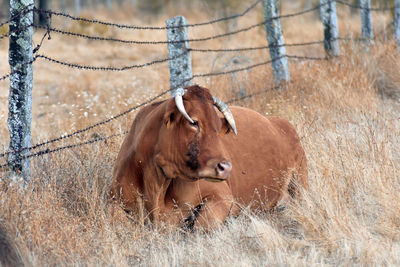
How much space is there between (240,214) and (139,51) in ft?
41.8

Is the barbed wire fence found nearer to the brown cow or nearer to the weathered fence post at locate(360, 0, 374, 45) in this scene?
the weathered fence post at locate(360, 0, 374, 45)

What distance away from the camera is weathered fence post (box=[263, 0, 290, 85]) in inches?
320

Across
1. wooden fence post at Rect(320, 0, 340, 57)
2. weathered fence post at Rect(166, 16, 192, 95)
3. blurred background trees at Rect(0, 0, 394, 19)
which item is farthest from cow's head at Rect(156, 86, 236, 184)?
blurred background trees at Rect(0, 0, 394, 19)

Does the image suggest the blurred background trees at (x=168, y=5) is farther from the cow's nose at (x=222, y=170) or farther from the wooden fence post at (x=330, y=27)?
the cow's nose at (x=222, y=170)

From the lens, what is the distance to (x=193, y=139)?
3.96 m

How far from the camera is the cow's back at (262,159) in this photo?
5.05m

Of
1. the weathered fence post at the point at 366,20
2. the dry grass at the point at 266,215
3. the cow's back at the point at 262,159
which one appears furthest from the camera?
the weathered fence post at the point at 366,20

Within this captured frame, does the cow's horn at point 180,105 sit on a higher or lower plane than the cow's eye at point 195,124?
higher

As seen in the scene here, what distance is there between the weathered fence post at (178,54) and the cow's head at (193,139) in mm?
2046

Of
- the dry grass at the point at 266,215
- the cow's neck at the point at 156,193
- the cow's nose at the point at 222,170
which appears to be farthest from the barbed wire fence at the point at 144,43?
the cow's nose at the point at 222,170

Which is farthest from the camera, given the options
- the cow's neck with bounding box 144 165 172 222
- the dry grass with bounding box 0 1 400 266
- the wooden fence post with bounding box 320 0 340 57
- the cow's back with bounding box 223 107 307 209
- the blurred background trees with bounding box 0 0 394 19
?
the blurred background trees with bounding box 0 0 394 19

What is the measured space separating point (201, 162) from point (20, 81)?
1.60m

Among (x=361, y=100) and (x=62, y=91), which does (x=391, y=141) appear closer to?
(x=361, y=100)

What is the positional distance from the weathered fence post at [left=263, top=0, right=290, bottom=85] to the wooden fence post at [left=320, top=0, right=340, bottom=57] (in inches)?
55.6
